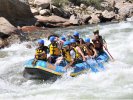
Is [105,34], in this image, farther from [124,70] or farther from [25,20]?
[124,70]

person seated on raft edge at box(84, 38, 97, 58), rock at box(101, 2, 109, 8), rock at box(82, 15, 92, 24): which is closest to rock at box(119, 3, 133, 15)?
rock at box(101, 2, 109, 8)

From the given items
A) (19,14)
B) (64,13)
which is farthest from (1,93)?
(64,13)

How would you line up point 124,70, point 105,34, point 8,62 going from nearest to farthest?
point 124,70, point 8,62, point 105,34

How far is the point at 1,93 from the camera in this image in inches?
360

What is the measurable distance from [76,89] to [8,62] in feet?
14.8

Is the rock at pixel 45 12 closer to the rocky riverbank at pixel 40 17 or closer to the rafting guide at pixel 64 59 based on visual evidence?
the rocky riverbank at pixel 40 17

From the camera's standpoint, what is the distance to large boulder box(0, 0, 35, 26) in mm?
19500

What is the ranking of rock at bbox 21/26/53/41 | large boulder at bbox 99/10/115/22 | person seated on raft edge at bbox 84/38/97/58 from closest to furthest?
person seated on raft edge at bbox 84/38/97/58 → rock at bbox 21/26/53/41 → large boulder at bbox 99/10/115/22

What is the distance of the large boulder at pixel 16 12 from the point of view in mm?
19500

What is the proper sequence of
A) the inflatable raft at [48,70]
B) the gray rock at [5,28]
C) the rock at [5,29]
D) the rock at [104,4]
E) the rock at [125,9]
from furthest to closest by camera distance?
1. the rock at [104,4]
2. the rock at [125,9]
3. the gray rock at [5,28]
4. the rock at [5,29]
5. the inflatable raft at [48,70]

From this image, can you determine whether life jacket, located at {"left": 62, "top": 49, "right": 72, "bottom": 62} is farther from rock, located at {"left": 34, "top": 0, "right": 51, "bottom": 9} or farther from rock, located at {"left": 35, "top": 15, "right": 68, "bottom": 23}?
rock, located at {"left": 34, "top": 0, "right": 51, "bottom": 9}

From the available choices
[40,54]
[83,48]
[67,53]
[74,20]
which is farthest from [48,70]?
[74,20]

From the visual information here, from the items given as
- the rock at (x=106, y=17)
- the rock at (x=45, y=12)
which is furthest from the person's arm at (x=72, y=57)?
the rock at (x=106, y=17)

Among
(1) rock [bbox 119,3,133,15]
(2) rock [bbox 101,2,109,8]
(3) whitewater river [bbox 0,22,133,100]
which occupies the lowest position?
(2) rock [bbox 101,2,109,8]
